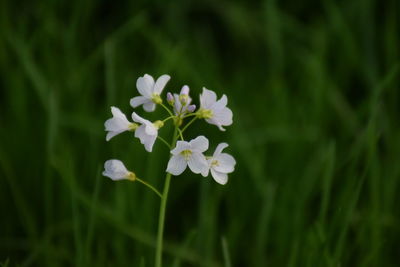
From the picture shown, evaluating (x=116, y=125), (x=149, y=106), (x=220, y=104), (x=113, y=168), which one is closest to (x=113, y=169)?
(x=113, y=168)

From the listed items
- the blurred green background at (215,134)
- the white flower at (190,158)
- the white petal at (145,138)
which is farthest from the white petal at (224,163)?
the blurred green background at (215,134)

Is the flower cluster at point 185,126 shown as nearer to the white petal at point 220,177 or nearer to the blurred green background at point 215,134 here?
the white petal at point 220,177

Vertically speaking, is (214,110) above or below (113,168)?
above

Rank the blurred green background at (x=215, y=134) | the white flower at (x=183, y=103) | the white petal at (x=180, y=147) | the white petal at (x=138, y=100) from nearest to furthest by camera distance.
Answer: the white petal at (x=180, y=147), the white flower at (x=183, y=103), the white petal at (x=138, y=100), the blurred green background at (x=215, y=134)

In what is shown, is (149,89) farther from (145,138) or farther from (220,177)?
(220,177)

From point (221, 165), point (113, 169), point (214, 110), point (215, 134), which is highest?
point (215, 134)

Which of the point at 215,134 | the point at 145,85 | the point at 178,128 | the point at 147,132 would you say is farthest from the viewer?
the point at 215,134

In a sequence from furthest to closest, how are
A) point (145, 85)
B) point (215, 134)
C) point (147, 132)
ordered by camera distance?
point (215, 134)
point (145, 85)
point (147, 132)

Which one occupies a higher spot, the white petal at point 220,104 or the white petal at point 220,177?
the white petal at point 220,104
